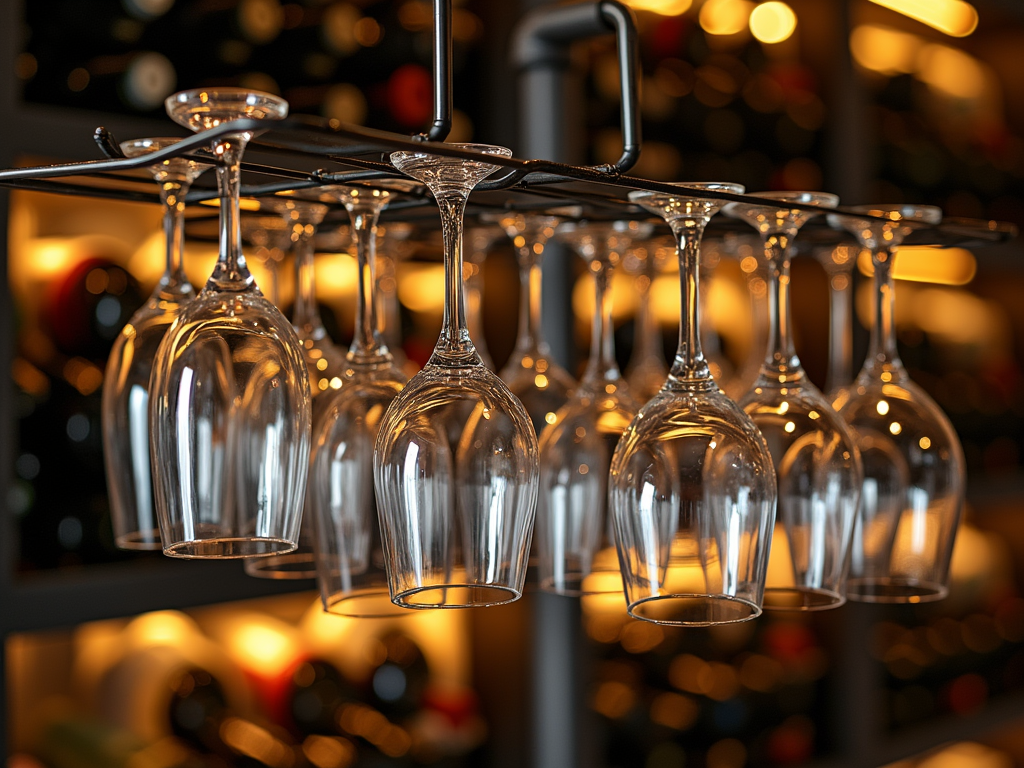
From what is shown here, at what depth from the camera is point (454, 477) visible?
43 centimetres

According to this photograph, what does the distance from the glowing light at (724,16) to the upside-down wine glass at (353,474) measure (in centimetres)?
136

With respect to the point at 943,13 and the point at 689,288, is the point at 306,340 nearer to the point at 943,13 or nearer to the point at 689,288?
the point at 689,288

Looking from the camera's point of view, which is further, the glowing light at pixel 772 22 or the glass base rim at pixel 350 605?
the glowing light at pixel 772 22

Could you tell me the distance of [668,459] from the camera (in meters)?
0.47

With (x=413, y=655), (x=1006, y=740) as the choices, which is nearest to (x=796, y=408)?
(x=413, y=655)

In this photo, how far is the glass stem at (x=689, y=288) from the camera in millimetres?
465

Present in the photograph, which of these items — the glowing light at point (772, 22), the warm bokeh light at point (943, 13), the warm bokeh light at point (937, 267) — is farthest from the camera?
the warm bokeh light at point (937, 267)

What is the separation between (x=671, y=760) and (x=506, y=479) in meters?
1.21

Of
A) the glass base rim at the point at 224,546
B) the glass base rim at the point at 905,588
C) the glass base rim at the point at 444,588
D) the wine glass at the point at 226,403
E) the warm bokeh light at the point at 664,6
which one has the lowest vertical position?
the glass base rim at the point at 905,588

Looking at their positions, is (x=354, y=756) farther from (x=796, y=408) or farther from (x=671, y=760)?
(x=796, y=408)

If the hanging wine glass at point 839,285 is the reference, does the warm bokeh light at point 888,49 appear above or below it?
above

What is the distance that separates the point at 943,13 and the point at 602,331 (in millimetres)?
1698

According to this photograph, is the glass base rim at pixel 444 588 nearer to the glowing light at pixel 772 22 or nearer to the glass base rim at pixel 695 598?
the glass base rim at pixel 695 598

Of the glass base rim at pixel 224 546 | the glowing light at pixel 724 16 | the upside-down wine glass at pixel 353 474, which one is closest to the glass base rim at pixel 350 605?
the upside-down wine glass at pixel 353 474
